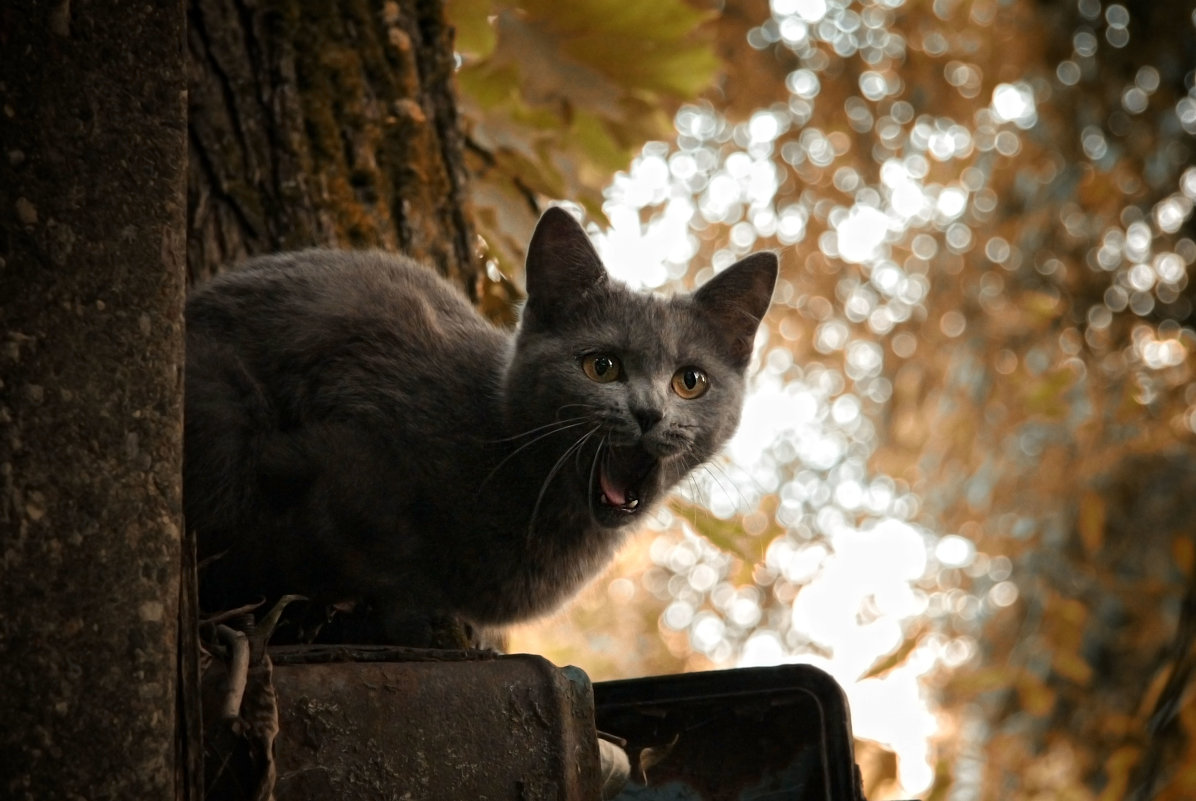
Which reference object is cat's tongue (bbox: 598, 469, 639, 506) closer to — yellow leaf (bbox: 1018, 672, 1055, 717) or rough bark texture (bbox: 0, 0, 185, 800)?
rough bark texture (bbox: 0, 0, 185, 800)

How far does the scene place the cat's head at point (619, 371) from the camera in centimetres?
178

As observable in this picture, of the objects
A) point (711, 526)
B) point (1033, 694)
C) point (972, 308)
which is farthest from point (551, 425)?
point (972, 308)

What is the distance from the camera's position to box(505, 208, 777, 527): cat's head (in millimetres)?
1775

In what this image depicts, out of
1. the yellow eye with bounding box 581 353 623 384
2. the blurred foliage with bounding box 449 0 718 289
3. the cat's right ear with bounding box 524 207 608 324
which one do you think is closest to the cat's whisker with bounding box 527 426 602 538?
the yellow eye with bounding box 581 353 623 384

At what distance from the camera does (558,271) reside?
6.44 ft

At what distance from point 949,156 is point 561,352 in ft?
11.2

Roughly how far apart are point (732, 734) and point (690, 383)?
2.43ft

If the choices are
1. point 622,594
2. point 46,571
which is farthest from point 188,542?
point 622,594

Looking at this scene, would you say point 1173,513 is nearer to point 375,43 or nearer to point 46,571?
point 375,43

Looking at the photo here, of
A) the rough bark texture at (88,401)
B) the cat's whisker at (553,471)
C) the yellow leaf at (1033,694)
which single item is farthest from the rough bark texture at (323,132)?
the yellow leaf at (1033,694)

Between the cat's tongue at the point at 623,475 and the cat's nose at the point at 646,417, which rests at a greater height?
the cat's nose at the point at 646,417

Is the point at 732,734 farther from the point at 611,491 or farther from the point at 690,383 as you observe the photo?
the point at 690,383

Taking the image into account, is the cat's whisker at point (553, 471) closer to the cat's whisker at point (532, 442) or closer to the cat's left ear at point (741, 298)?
the cat's whisker at point (532, 442)

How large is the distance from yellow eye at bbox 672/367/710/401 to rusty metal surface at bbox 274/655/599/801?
0.83 m
